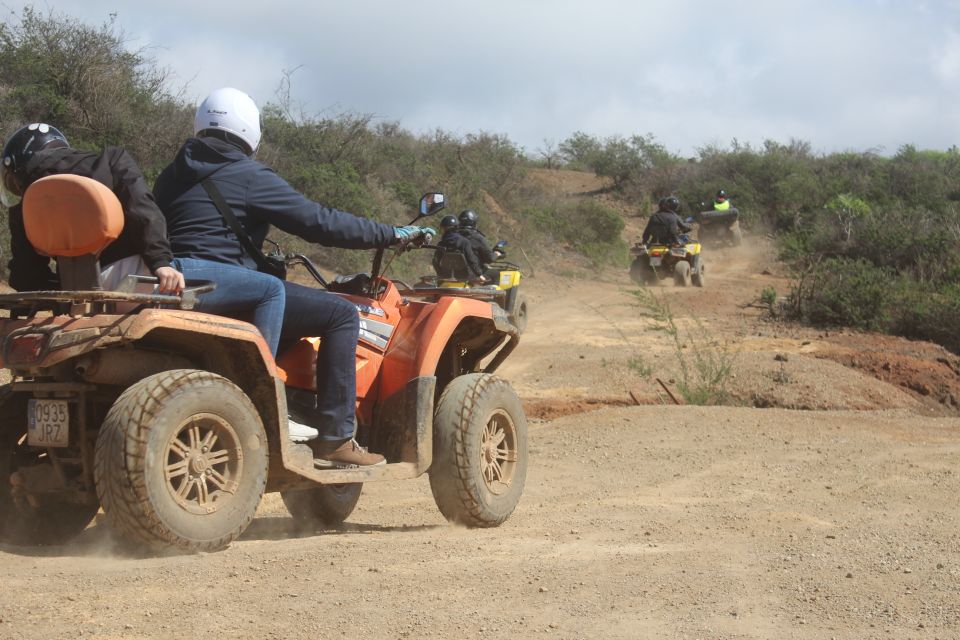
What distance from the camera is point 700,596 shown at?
4000 millimetres

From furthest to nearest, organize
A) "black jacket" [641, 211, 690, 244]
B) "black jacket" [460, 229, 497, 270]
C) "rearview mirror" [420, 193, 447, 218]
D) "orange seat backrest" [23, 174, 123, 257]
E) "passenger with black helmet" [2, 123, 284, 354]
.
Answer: "black jacket" [641, 211, 690, 244] < "black jacket" [460, 229, 497, 270] < "rearview mirror" [420, 193, 447, 218] < "passenger with black helmet" [2, 123, 284, 354] < "orange seat backrest" [23, 174, 123, 257]

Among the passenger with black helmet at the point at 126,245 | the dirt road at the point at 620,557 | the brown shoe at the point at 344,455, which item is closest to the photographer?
the dirt road at the point at 620,557

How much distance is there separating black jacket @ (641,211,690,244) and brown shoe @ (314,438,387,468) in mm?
17929

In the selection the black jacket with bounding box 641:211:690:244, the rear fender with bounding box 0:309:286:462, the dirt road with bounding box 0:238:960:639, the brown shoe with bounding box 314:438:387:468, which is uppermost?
the black jacket with bounding box 641:211:690:244

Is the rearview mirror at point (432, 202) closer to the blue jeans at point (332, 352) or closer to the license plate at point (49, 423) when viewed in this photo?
the blue jeans at point (332, 352)

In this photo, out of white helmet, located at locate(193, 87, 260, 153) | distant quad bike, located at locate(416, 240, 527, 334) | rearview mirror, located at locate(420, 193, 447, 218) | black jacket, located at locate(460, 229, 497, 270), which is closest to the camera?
white helmet, located at locate(193, 87, 260, 153)

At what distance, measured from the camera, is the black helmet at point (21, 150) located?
4645mm

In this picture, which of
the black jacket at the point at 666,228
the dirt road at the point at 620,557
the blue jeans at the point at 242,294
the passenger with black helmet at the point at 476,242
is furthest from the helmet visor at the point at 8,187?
the black jacket at the point at 666,228

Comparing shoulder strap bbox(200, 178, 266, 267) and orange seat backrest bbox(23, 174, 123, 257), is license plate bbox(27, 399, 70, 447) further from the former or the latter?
shoulder strap bbox(200, 178, 266, 267)

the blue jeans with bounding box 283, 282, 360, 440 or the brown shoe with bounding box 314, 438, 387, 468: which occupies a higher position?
the blue jeans with bounding box 283, 282, 360, 440

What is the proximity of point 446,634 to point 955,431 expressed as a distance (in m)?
7.33

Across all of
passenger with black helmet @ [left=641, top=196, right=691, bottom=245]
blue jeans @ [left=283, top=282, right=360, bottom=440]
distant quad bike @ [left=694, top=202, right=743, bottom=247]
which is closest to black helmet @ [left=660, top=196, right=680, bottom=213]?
passenger with black helmet @ [left=641, top=196, right=691, bottom=245]

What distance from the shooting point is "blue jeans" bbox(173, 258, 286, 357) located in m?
4.79

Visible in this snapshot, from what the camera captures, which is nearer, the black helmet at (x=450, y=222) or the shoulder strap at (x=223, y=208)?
the shoulder strap at (x=223, y=208)
